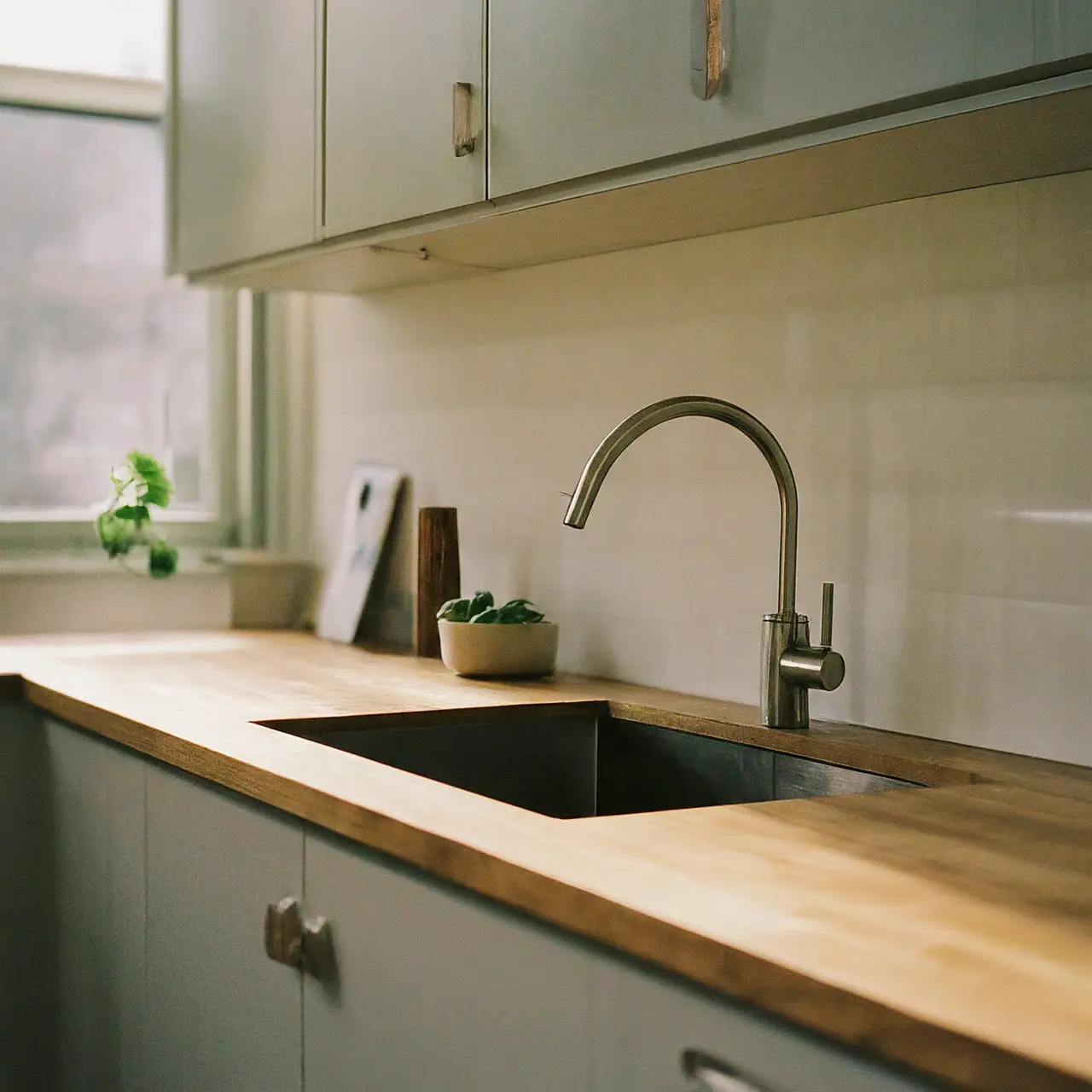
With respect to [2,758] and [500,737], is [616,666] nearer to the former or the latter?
[500,737]

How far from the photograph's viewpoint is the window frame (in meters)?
2.92

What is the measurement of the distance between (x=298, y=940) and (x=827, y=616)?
67 centimetres

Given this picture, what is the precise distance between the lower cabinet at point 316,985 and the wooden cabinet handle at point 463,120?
817mm

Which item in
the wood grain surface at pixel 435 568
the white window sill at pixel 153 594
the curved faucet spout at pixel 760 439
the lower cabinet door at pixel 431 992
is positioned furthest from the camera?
the white window sill at pixel 153 594

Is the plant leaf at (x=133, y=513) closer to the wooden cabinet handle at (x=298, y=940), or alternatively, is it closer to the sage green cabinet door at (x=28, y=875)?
the sage green cabinet door at (x=28, y=875)

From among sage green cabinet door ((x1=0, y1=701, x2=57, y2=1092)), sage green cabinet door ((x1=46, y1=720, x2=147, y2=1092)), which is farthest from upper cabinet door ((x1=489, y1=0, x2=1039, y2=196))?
sage green cabinet door ((x1=0, y1=701, x2=57, y2=1092))

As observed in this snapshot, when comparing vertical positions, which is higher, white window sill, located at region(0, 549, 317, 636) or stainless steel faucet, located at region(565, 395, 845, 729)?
stainless steel faucet, located at region(565, 395, 845, 729)

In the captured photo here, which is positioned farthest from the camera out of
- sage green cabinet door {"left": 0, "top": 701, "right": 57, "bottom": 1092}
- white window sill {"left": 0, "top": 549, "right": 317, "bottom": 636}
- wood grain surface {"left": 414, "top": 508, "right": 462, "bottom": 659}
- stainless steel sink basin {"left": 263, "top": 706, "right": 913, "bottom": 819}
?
white window sill {"left": 0, "top": 549, "right": 317, "bottom": 636}

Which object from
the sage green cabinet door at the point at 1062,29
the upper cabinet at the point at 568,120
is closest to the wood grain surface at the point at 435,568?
the upper cabinet at the point at 568,120

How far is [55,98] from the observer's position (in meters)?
2.94

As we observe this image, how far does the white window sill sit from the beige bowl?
0.88 metres

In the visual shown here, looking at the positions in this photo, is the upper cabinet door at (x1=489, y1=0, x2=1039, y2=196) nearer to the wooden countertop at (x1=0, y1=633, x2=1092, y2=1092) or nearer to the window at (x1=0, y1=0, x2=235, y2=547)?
the wooden countertop at (x1=0, y1=633, x2=1092, y2=1092)

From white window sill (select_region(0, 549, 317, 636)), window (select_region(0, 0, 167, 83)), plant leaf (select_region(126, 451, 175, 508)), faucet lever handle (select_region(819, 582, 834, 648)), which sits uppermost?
window (select_region(0, 0, 167, 83))

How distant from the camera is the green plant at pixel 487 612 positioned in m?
2.22
